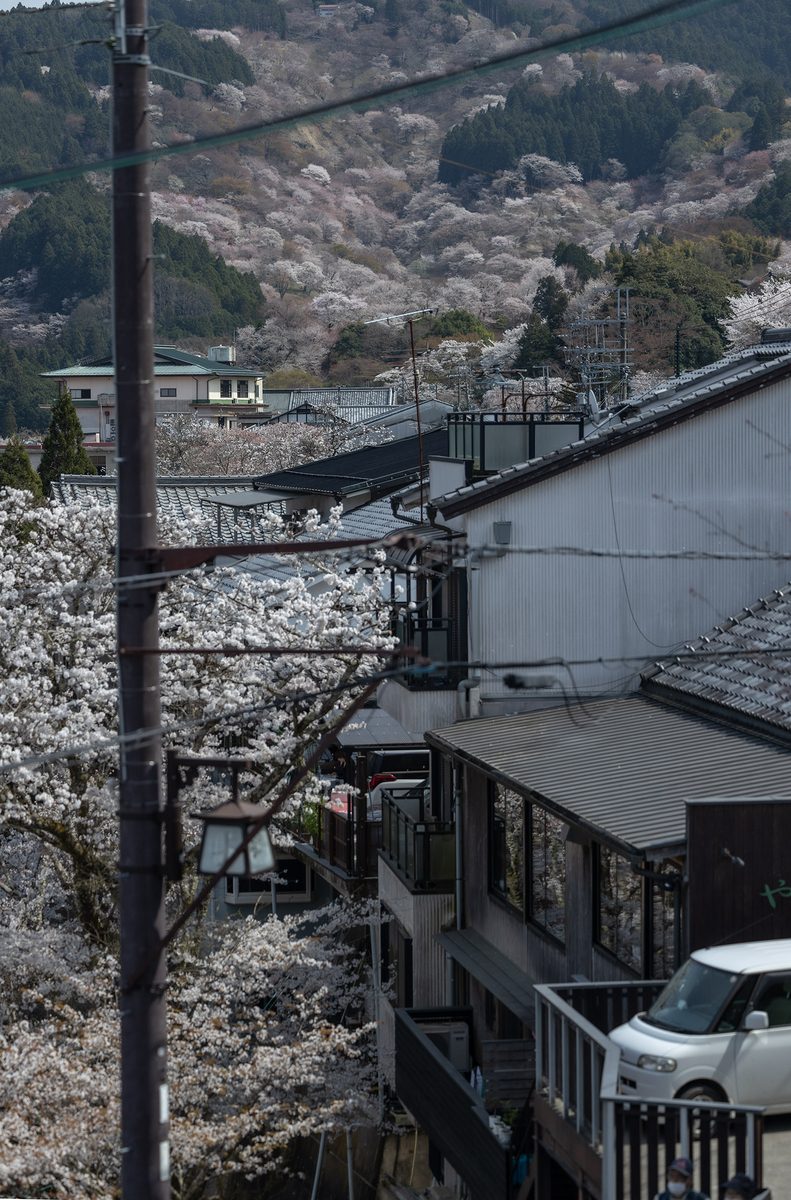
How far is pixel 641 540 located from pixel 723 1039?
7.40 metres

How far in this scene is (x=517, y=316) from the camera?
10175 cm

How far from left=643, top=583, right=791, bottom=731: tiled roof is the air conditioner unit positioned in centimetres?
454

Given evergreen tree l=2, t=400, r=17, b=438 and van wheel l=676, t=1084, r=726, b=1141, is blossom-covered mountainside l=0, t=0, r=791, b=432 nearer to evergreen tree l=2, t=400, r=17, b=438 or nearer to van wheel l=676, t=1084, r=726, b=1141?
evergreen tree l=2, t=400, r=17, b=438

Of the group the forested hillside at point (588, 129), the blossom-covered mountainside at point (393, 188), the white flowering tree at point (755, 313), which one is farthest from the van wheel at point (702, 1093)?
the forested hillside at point (588, 129)

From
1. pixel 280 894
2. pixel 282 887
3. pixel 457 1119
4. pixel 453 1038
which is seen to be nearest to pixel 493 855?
pixel 453 1038

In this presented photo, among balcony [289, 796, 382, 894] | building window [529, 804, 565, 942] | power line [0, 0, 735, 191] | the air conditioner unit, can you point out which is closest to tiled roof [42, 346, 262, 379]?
balcony [289, 796, 382, 894]

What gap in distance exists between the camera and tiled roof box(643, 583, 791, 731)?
38.0ft

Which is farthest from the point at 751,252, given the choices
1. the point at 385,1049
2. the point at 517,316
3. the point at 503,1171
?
the point at 503,1171

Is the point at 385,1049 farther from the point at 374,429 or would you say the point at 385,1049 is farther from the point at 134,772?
the point at 374,429

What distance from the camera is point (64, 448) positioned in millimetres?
40625

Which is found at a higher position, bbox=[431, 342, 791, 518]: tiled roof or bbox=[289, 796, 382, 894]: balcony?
bbox=[431, 342, 791, 518]: tiled roof

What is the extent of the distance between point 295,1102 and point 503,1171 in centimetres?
439

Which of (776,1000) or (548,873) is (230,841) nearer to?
(776,1000)

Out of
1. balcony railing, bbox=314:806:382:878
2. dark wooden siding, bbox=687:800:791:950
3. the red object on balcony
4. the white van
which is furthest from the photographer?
the red object on balcony
